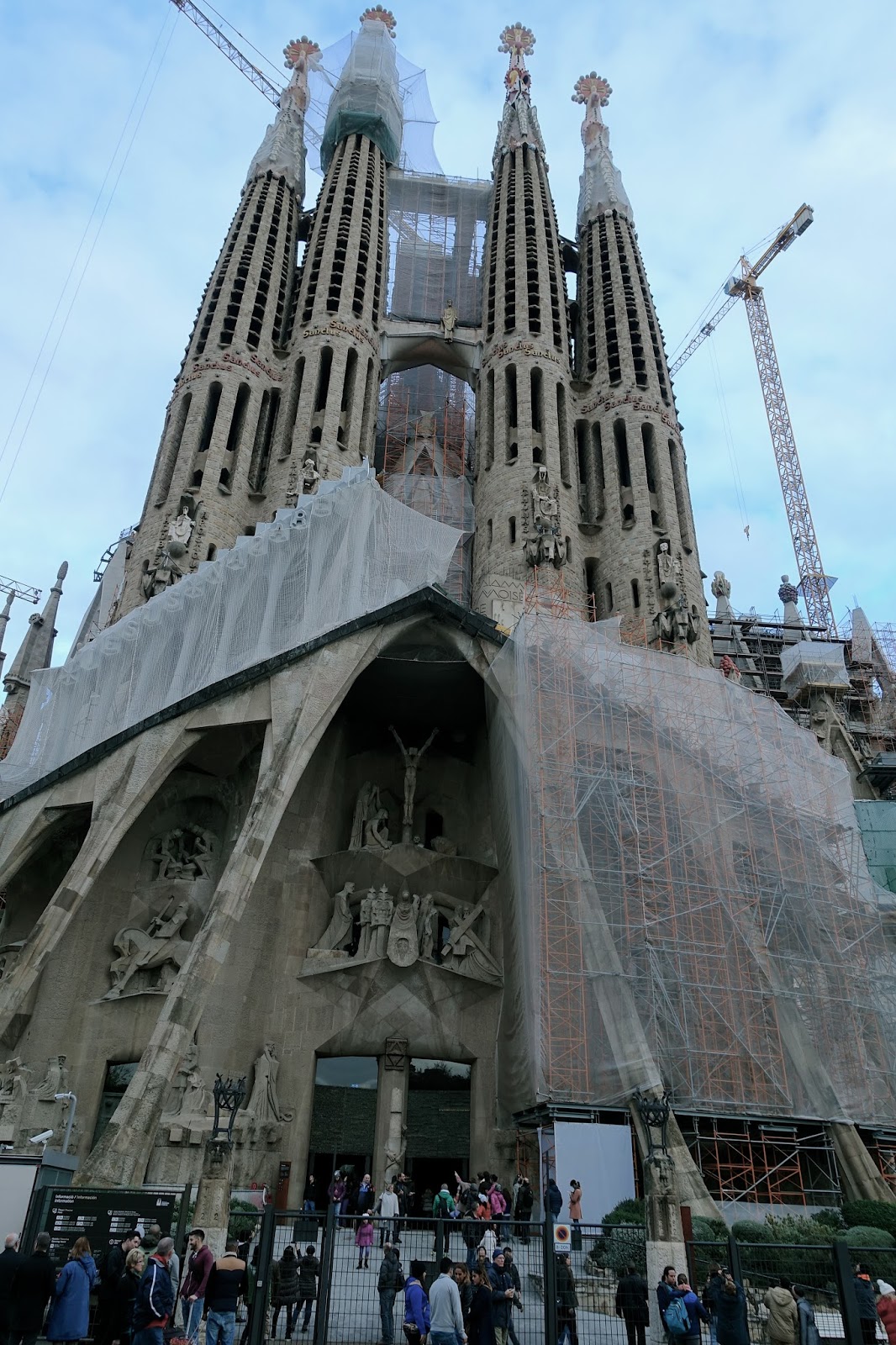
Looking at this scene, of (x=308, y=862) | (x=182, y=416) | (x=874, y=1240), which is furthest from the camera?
(x=182, y=416)

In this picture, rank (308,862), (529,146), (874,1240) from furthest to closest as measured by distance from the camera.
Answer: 1. (529,146)
2. (308,862)
3. (874,1240)

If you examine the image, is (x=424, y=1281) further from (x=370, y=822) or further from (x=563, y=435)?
(x=563, y=435)

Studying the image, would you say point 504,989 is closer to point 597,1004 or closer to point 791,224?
point 597,1004

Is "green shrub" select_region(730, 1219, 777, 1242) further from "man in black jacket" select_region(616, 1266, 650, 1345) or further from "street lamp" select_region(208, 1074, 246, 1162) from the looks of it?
"street lamp" select_region(208, 1074, 246, 1162)

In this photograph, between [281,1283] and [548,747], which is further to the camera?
[548,747]

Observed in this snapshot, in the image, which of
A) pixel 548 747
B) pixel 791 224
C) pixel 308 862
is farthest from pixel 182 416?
pixel 791 224

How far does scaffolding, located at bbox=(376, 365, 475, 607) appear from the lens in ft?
97.3

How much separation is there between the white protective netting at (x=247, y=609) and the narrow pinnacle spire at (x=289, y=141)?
18526 mm

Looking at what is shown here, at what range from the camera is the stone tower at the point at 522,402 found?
83.0 ft

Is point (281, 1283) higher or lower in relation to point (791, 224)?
lower

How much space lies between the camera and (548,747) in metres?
17.9

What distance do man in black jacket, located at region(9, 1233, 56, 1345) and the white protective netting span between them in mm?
13611

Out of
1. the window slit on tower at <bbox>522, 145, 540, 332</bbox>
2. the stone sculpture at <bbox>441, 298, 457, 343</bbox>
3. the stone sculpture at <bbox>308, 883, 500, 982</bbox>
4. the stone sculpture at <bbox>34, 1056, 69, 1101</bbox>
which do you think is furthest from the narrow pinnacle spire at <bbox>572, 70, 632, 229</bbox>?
the stone sculpture at <bbox>34, 1056, 69, 1101</bbox>

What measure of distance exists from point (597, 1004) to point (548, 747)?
454 cm
